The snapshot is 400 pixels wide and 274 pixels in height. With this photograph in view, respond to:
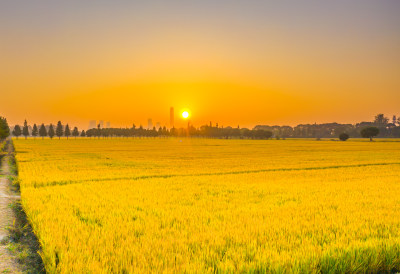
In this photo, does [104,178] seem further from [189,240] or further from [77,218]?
[189,240]

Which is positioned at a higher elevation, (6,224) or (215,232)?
(215,232)

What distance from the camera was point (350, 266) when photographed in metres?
6.01

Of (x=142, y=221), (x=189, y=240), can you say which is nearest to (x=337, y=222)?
(x=189, y=240)

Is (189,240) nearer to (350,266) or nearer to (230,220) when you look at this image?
(230,220)

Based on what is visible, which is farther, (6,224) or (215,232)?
(6,224)

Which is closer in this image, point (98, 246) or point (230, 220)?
point (98, 246)

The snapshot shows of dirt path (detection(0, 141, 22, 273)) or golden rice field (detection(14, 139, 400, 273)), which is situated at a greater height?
golden rice field (detection(14, 139, 400, 273))

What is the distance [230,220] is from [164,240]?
2811mm

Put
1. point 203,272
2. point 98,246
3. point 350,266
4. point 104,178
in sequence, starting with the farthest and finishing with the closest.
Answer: point 104,178
point 98,246
point 350,266
point 203,272

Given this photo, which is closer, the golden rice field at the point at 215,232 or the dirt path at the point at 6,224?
the golden rice field at the point at 215,232

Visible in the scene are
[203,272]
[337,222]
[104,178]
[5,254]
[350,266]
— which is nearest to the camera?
[203,272]

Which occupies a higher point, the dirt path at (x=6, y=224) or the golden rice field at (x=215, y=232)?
the golden rice field at (x=215, y=232)

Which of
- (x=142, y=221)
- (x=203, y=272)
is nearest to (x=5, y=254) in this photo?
(x=142, y=221)

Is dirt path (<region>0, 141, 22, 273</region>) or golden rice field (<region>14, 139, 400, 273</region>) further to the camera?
dirt path (<region>0, 141, 22, 273</region>)
